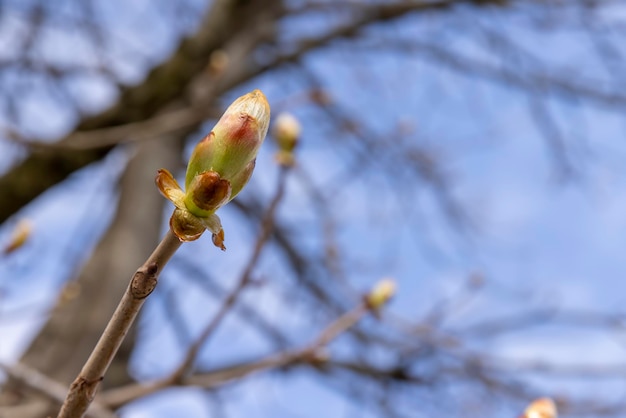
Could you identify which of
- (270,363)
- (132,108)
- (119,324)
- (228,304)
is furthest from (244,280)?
(132,108)

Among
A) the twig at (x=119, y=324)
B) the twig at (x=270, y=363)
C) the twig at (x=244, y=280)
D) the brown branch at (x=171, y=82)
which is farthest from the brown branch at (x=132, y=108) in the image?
the twig at (x=119, y=324)

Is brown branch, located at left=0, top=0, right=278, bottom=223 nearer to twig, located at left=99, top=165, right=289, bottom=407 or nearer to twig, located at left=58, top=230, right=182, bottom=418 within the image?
twig, located at left=99, top=165, right=289, bottom=407

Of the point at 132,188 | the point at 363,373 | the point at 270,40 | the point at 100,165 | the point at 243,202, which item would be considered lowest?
the point at 363,373

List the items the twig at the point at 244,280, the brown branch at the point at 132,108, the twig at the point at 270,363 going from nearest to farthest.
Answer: the twig at the point at 244,280 < the twig at the point at 270,363 < the brown branch at the point at 132,108

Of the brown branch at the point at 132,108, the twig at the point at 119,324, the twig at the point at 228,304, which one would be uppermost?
the brown branch at the point at 132,108

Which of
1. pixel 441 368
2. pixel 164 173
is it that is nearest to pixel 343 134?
pixel 441 368

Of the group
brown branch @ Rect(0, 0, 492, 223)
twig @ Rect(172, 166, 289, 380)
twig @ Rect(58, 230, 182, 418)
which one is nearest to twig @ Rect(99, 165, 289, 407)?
twig @ Rect(172, 166, 289, 380)

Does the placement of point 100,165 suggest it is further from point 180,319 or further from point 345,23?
point 345,23

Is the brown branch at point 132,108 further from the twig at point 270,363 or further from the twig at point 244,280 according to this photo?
the twig at point 244,280
